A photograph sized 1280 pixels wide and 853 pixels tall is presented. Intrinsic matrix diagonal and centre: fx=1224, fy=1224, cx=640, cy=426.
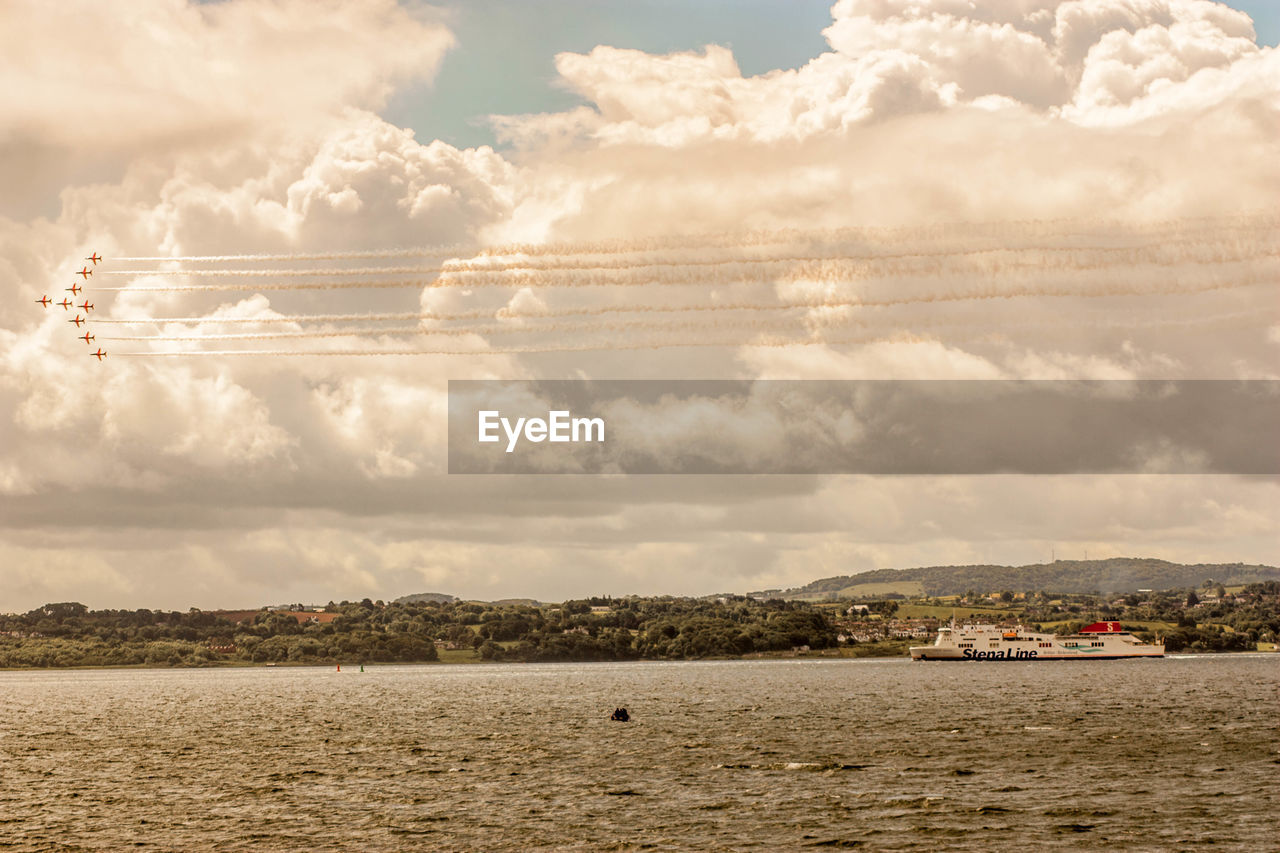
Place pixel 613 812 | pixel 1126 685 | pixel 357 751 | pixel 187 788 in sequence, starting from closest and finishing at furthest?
pixel 613 812
pixel 187 788
pixel 357 751
pixel 1126 685

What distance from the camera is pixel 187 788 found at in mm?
87562

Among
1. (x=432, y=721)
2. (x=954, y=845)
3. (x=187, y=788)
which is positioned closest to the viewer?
(x=954, y=845)

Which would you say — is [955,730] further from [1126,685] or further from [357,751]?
[1126,685]

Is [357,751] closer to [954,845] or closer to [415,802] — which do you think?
[415,802]

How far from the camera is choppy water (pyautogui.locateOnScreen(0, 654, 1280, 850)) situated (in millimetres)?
63750

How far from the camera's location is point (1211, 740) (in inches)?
3981

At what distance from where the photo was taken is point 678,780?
8344 centimetres

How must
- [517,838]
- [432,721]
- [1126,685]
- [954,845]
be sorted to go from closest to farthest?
[954,845], [517,838], [432,721], [1126,685]

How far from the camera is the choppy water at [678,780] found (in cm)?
6375

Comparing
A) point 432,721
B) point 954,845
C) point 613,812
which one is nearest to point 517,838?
point 613,812

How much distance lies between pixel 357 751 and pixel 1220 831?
2939 inches

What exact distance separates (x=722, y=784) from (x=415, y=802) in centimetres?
1991

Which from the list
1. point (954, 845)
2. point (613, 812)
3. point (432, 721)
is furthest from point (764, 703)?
point (954, 845)

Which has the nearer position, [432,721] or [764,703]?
[432,721]
